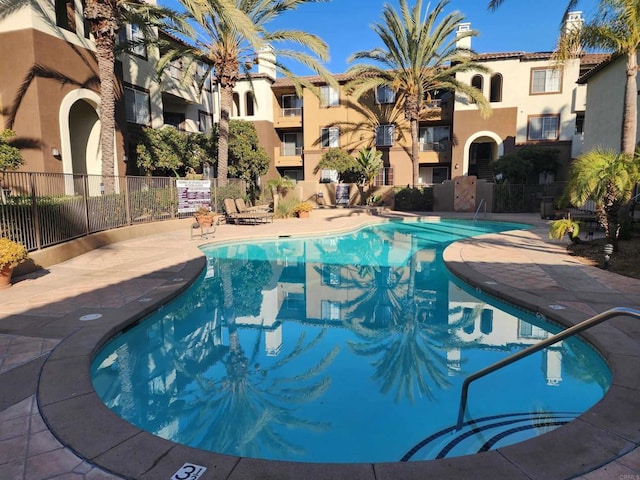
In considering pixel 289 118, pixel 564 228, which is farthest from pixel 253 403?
pixel 289 118

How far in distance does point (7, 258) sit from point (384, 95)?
2856cm

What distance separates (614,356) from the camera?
4.46 meters

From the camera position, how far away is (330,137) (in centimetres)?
3231

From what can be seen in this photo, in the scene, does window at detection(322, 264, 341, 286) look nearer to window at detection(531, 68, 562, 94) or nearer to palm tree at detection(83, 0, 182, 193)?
palm tree at detection(83, 0, 182, 193)

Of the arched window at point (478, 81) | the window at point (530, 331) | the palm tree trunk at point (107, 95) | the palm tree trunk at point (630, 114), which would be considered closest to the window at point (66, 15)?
the palm tree trunk at point (107, 95)

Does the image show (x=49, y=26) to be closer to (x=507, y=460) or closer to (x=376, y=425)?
(x=376, y=425)

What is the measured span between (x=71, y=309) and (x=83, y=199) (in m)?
6.43

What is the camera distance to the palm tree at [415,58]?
23016mm

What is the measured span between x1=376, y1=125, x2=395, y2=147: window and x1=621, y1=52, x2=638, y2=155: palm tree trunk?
18.9 m

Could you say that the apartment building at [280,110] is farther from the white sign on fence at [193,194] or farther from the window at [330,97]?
the white sign on fence at [193,194]

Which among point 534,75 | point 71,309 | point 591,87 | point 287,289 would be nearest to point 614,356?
point 287,289

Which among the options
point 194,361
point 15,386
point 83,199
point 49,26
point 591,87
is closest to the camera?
point 15,386

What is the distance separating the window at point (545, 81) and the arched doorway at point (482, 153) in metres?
4.02

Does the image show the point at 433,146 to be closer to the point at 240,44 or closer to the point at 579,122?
the point at 579,122
